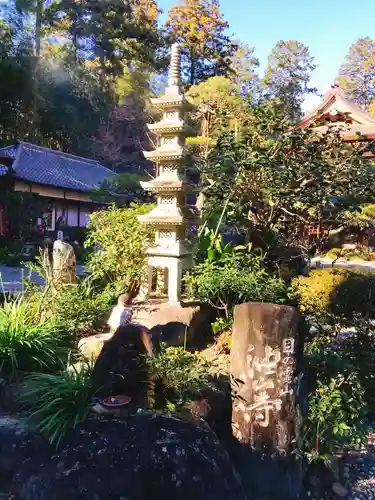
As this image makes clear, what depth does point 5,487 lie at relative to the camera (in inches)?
124

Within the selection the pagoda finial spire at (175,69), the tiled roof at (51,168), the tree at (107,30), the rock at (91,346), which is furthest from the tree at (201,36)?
the rock at (91,346)

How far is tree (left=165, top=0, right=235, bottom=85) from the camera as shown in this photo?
28.8m

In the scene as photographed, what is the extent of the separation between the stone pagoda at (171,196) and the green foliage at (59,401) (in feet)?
9.71

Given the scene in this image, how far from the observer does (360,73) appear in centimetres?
4328

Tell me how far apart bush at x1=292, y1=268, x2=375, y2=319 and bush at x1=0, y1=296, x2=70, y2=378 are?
9.05 feet

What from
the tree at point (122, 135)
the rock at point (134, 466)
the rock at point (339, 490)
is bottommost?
the rock at point (339, 490)

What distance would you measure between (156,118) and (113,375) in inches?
965

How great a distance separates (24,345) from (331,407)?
2.88 metres

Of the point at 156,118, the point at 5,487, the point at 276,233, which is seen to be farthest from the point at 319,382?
the point at 156,118

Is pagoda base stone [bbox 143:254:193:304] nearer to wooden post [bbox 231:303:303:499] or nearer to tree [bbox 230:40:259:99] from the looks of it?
wooden post [bbox 231:303:303:499]

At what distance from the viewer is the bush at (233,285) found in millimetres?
5402

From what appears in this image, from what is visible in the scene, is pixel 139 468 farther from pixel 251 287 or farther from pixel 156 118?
pixel 156 118

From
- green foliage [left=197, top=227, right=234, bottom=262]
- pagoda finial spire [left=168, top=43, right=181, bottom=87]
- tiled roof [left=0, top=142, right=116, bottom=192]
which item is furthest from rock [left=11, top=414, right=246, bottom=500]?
tiled roof [left=0, top=142, right=116, bottom=192]

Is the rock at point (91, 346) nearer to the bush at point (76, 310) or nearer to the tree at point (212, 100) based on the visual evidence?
the bush at point (76, 310)
